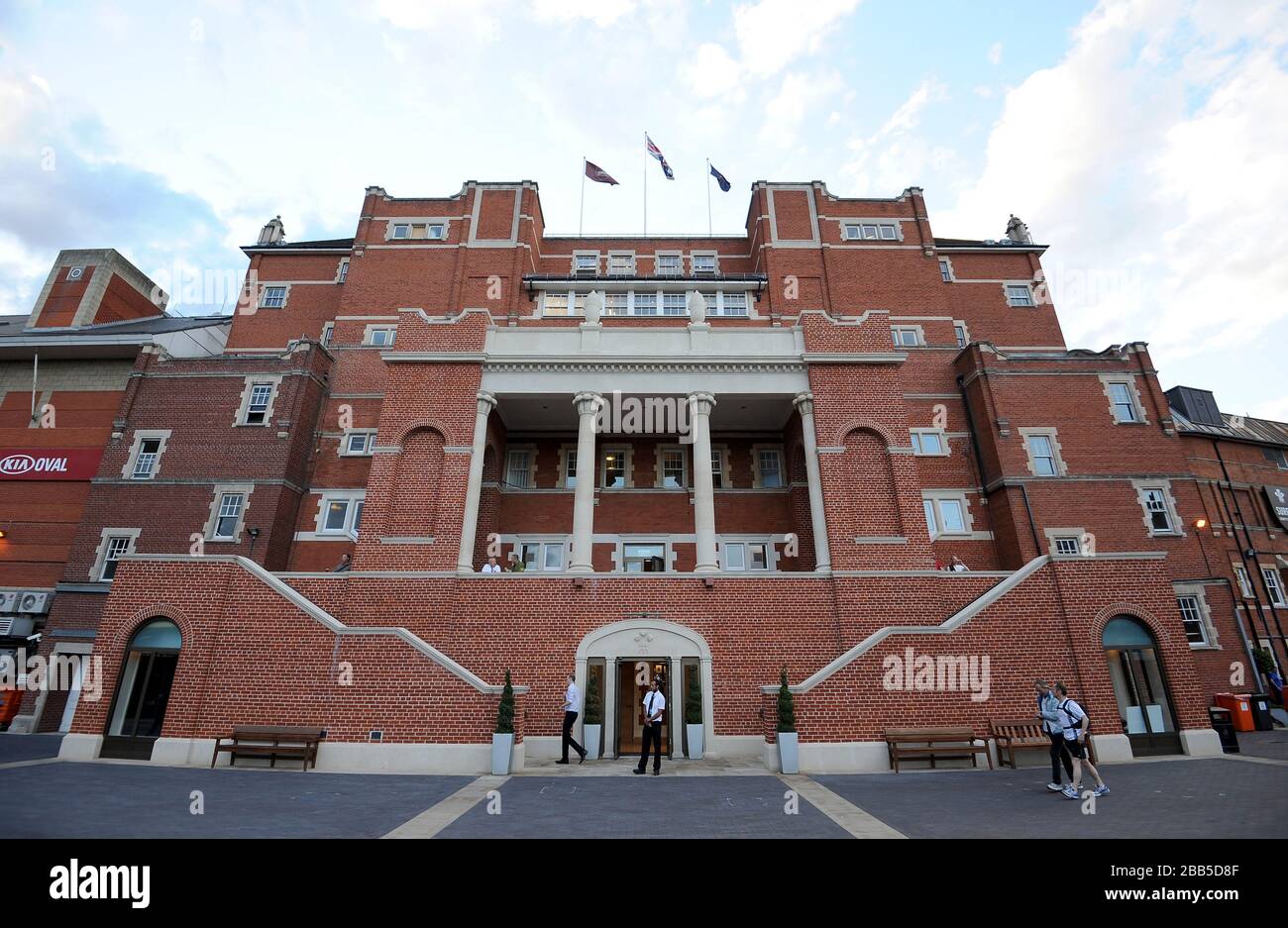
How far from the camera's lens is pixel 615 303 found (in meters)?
30.5

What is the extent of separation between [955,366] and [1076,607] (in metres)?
15.3

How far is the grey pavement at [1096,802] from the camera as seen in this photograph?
343 inches

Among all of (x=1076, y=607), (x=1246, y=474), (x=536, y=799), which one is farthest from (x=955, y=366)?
(x=536, y=799)

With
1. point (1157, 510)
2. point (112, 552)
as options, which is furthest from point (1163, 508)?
point (112, 552)

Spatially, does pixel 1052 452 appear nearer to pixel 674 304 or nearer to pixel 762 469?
pixel 762 469

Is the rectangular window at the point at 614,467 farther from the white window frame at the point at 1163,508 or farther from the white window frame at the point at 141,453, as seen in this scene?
the white window frame at the point at 1163,508

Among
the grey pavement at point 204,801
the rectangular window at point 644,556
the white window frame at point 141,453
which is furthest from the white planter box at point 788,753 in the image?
the white window frame at point 141,453

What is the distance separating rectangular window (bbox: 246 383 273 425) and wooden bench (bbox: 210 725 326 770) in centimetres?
1536

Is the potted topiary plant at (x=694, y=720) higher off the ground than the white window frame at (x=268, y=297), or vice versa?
the white window frame at (x=268, y=297)

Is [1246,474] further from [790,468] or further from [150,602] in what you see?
[150,602]

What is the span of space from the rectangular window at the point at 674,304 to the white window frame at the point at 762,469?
8.72 m

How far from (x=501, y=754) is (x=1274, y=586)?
39.1 meters

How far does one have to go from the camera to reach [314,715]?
15836 mm

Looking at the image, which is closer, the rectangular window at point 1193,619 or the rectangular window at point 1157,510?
the rectangular window at point 1193,619
